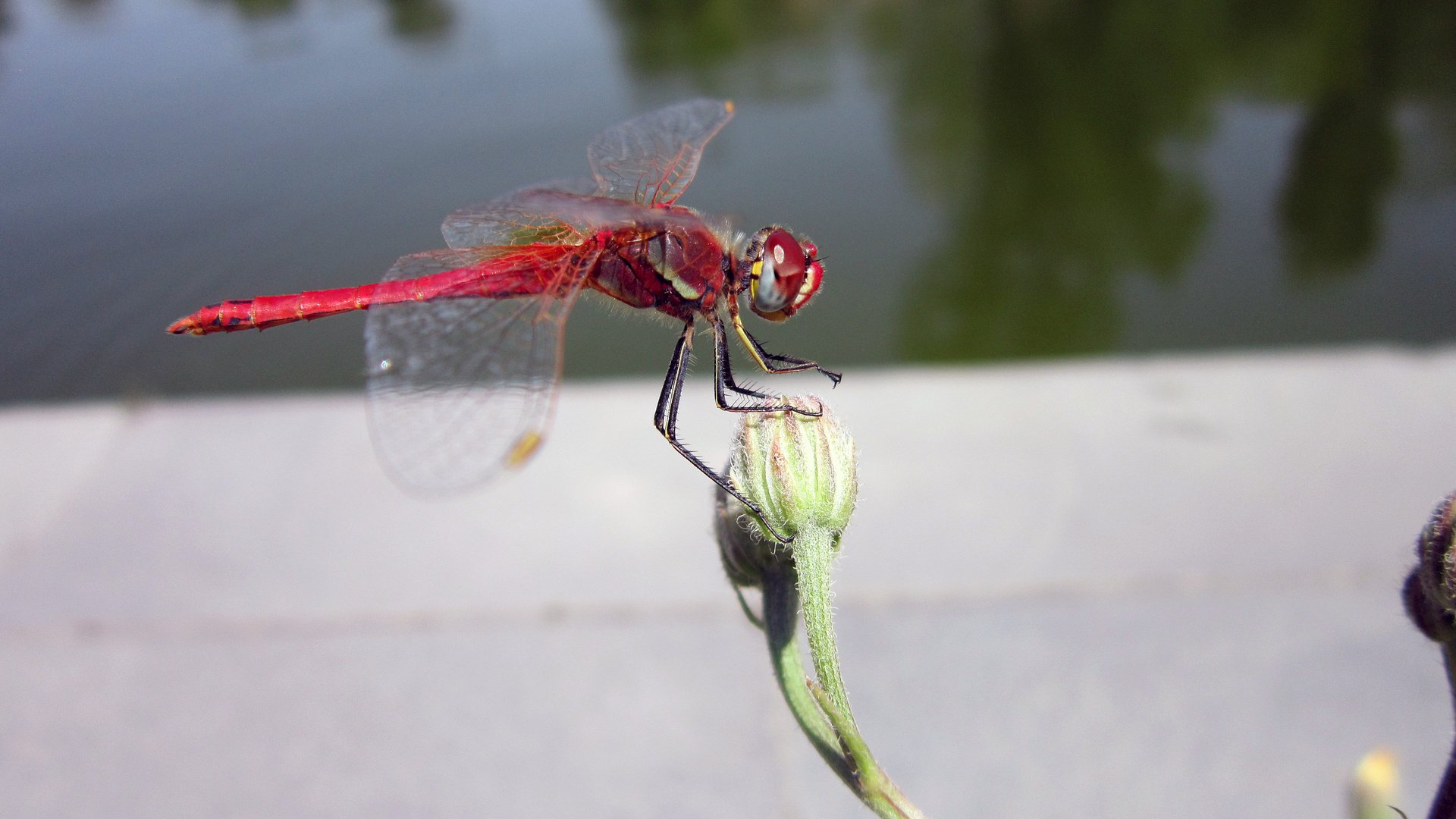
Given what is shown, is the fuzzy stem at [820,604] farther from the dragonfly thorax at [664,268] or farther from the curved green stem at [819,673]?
the dragonfly thorax at [664,268]

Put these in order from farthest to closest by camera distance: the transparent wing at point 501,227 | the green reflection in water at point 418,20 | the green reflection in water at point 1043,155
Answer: the green reflection in water at point 418,20 → the green reflection in water at point 1043,155 → the transparent wing at point 501,227

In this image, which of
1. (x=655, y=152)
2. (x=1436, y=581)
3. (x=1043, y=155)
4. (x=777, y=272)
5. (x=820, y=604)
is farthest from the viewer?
(x=1043, y=155)

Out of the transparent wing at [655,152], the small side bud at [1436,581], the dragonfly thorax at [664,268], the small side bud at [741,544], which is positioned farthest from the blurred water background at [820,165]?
the small side bud at [1436,581]

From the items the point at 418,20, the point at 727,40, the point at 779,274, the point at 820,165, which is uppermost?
the point at 418,20

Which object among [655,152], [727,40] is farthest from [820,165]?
[655,152]

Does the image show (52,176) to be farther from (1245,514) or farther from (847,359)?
(1245,514)

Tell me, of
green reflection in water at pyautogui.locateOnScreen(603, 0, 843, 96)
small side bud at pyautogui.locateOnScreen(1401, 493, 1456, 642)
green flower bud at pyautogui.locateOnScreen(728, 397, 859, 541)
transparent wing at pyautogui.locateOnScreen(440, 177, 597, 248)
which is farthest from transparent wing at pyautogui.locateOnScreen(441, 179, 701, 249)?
green reflection in water at pyautogui.locateOnScreen(603, 0, 843, 96)

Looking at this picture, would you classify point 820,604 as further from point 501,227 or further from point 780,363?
point 501,227
